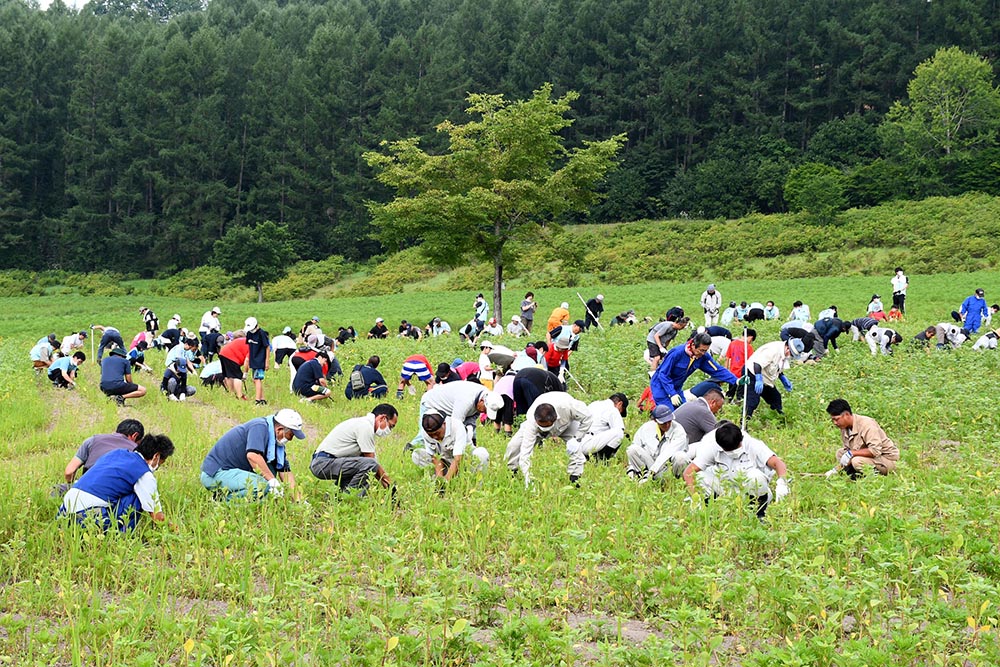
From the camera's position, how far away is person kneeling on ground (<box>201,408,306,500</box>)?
904 centimetres

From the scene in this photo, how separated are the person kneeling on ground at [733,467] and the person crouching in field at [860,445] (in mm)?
1394

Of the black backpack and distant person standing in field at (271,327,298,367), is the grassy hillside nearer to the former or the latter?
distant person standing in field at (271,327,298,367)

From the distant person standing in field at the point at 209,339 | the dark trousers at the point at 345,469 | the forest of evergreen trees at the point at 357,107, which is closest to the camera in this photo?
the dark trousers at the point at 345,469

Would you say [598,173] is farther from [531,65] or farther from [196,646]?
[531,65]

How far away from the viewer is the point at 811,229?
172 ft

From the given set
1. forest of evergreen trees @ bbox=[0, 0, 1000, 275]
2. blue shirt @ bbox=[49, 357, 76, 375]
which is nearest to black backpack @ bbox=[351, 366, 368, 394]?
blue shirt @ bbox=[49, 357, 76, 375]

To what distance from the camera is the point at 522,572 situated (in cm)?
678

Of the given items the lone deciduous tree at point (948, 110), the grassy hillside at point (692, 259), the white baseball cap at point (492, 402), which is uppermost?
the lone deciduous tree at point (948, 110)

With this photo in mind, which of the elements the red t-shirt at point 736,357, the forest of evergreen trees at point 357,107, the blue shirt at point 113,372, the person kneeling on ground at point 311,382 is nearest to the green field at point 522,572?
the red t-shirt at point 736,357

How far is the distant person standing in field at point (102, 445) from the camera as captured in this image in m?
9.05

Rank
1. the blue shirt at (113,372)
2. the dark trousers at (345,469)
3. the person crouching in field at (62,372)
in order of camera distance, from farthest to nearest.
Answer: the person crouching in field at (62,372) → the blue shirt at (113,372) → the dark trousers at (345,469)

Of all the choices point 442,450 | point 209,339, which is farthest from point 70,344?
point 442,450

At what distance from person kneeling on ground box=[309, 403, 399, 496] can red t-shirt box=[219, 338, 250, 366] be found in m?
8.41

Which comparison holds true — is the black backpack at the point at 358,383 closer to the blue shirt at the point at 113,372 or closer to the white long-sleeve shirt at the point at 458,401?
the blue shirt at the point at 113,372
